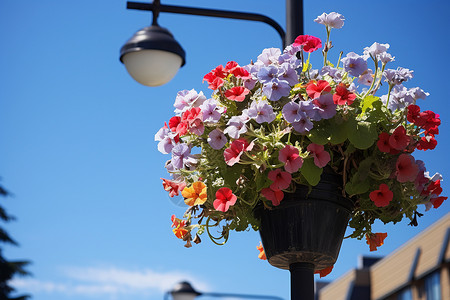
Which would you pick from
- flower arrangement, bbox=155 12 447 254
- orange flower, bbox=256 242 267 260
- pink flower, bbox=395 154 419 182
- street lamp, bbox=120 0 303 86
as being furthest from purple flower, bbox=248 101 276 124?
street lamp, bbox=120 0 303 86

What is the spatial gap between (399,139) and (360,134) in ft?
0.64

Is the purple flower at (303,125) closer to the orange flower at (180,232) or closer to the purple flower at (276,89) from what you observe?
the purple flower at (276,89)

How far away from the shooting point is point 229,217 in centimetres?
340

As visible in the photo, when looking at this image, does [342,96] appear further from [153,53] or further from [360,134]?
[153,53]

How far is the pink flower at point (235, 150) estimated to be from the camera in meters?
3.05

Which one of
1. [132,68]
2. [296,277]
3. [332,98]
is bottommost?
[296,277]

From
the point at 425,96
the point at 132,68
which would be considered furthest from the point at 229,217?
the point at 132,68

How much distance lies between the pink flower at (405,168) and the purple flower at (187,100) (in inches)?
36.4

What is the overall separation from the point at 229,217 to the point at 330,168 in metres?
0.53

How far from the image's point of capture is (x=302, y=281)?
10.8ft

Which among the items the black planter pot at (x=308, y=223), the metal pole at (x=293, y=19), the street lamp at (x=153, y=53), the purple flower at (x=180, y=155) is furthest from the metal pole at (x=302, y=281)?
the street lamp at (x=153, y=53)

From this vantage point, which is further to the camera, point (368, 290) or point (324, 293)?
point (324, 293)

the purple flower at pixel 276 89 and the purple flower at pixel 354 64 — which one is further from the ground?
the purple flower at pixel 354 64

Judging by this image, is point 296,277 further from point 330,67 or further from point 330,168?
point 330,67
